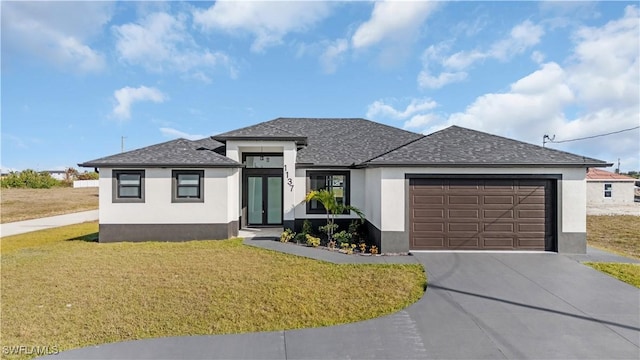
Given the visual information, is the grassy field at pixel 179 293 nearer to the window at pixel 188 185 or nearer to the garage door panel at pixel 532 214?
the window at pixel 188 185

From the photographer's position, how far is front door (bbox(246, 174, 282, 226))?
47.1 feet

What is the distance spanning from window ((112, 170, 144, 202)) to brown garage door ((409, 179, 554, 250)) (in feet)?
34.6

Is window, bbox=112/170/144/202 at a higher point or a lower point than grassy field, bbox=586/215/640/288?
higher

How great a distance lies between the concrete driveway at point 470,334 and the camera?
3949 mm

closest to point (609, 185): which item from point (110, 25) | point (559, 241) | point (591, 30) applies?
point (591, 30)

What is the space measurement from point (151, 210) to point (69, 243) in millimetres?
3554

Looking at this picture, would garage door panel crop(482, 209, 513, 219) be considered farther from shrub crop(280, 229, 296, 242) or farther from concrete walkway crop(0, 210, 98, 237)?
concrete walkway crop(0, 210, 98, 237)

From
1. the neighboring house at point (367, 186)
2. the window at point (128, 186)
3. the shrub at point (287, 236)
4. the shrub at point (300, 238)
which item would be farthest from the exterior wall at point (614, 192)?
the window at point (128, 186)

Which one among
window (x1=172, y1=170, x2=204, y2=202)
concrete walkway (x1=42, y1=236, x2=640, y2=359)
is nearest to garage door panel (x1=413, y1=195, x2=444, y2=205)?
concrete walkway (x1=42, y1=236, x2=640, y2=359)

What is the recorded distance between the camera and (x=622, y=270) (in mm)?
7664

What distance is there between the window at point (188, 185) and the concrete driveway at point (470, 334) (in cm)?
831

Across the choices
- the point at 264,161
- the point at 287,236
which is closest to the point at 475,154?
the point at 287,236

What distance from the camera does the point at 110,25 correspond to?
12.0 metres

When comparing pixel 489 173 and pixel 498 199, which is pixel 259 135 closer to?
pixel 489 173
